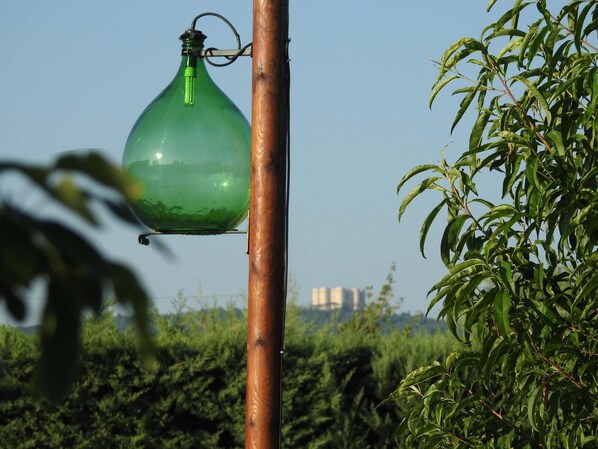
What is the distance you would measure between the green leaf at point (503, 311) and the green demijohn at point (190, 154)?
802 mm

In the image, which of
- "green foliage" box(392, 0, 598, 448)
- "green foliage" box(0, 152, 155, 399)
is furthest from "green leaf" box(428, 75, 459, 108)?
"green foliage" box(0, 152, 155, 399)

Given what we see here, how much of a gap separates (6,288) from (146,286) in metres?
0.07

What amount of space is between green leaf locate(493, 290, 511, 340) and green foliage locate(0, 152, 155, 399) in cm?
195

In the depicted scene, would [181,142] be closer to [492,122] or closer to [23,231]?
[492,122]

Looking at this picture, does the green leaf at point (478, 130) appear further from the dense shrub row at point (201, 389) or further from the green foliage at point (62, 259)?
the dense shrub row at point (201, 389)

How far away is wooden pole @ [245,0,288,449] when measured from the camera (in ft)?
8.88

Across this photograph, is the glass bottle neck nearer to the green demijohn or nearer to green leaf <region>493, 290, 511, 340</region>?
the green demijohn

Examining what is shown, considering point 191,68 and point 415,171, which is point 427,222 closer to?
point 415,171

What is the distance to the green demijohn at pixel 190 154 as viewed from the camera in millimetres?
2619

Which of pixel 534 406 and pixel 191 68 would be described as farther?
pixel 191 68

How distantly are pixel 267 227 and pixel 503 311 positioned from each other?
729 mm

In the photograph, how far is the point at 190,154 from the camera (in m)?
2.61

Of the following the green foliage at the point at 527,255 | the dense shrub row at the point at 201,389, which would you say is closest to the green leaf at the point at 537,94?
the green foliage at the point at 527,255

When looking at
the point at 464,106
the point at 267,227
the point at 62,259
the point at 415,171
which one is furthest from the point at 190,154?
the point at 62,259
